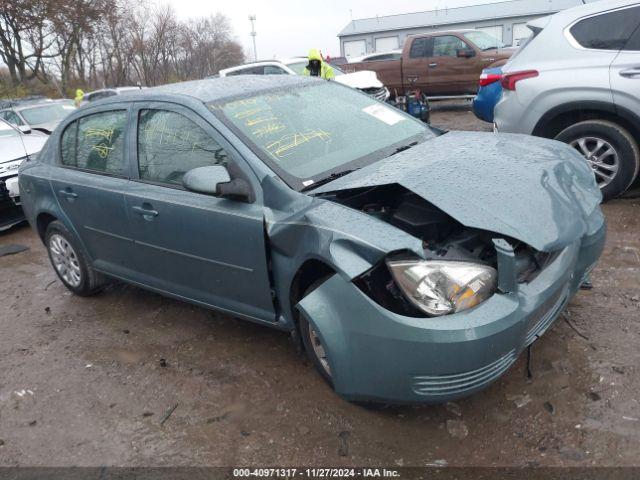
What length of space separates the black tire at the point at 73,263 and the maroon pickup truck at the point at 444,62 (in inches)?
386

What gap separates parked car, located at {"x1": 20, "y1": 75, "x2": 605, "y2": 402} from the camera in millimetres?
2232

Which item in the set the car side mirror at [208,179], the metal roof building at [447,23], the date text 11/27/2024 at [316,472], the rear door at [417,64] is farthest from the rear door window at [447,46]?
the metal roof building at [447,23]

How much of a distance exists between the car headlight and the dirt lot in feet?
2.26

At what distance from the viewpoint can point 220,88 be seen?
11.0 ft

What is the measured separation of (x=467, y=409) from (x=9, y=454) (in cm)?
236

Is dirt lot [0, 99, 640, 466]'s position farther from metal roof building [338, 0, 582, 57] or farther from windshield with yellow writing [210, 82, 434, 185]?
metal roof building [338, 0, 582, 57]

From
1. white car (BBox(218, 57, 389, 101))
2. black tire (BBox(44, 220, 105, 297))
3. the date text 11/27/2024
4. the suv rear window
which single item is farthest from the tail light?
the date text 11/27/2024

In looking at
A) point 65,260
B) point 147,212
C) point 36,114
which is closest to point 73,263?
point 65,260

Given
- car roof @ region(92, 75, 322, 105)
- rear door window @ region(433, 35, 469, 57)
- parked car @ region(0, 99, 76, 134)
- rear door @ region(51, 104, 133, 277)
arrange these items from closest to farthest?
car roof @ region(92, 75, 322, 105) → rear door @ region(51, 104, 133, 277) → parked car @ region(0, 99, 76, 134) → rear door window @ region(433, 35, 469, 57)

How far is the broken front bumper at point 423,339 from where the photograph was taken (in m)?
2.15

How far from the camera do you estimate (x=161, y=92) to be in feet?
11.1

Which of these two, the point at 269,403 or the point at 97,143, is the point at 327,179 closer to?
the point at 269,403

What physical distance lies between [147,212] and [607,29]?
436cm

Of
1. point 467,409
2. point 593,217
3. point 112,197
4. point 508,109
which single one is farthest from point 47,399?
point 508,109
